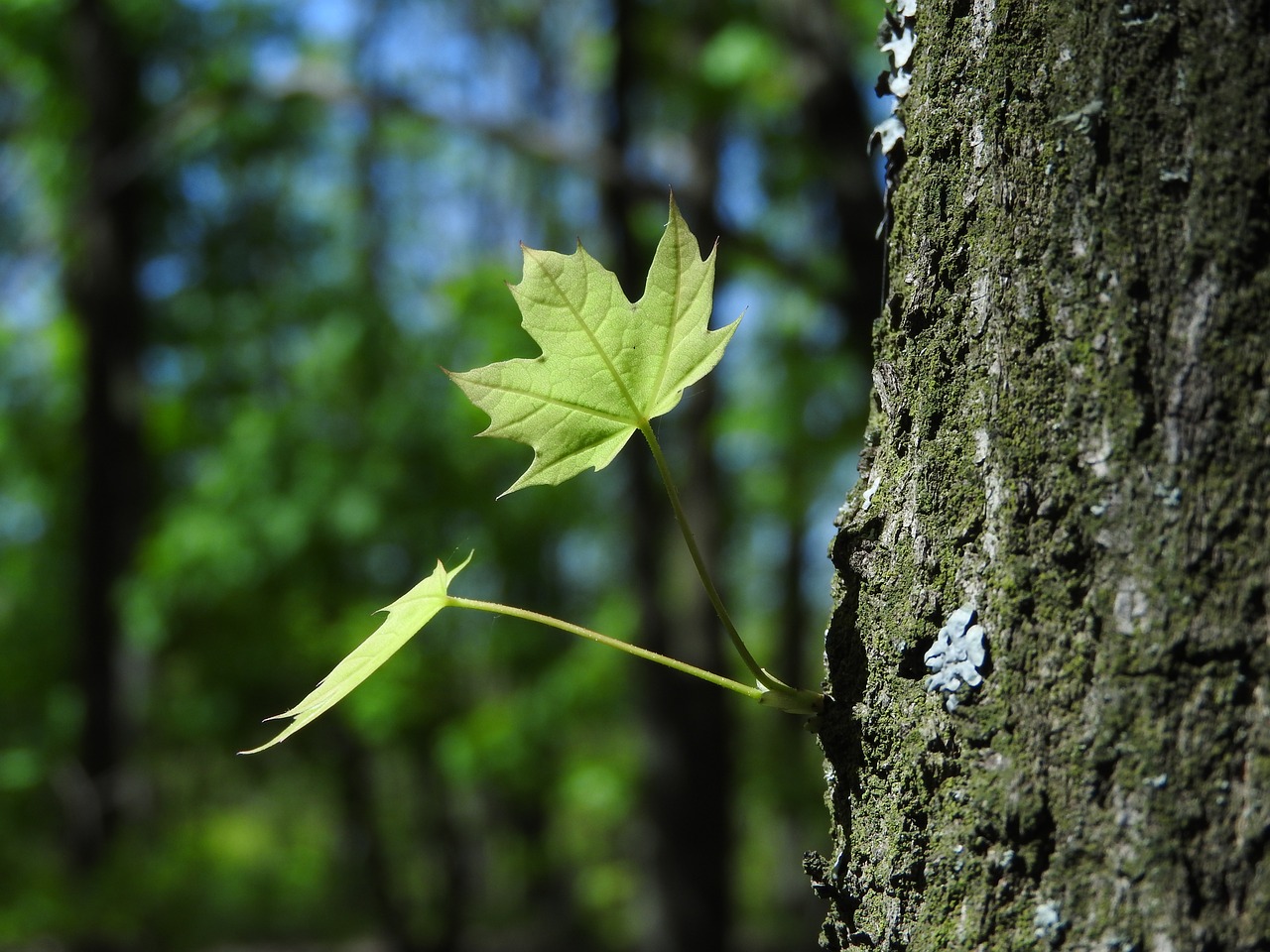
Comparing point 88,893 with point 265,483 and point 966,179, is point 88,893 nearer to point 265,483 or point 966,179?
point 265,483

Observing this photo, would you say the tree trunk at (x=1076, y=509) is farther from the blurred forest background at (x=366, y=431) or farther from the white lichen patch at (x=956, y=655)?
the blurred forest background at (x=366, y=431)

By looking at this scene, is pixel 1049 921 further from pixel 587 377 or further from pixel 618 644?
pixel 587 377

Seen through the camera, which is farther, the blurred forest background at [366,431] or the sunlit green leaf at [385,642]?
the blurred forest background at [366,431]

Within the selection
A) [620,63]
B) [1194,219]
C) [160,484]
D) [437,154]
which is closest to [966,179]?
[1194,219]

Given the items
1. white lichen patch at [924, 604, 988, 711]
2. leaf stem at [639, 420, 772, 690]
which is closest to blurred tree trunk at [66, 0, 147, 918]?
leaf stem at [639, 420, 772, 690]

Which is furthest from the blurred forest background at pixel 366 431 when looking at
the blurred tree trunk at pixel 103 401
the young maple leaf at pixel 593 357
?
the young maple leaf at pixel 593 357

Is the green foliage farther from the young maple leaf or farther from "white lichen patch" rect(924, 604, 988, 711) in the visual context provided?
"white lichen patch" rect(924, 604, 988, 711)
